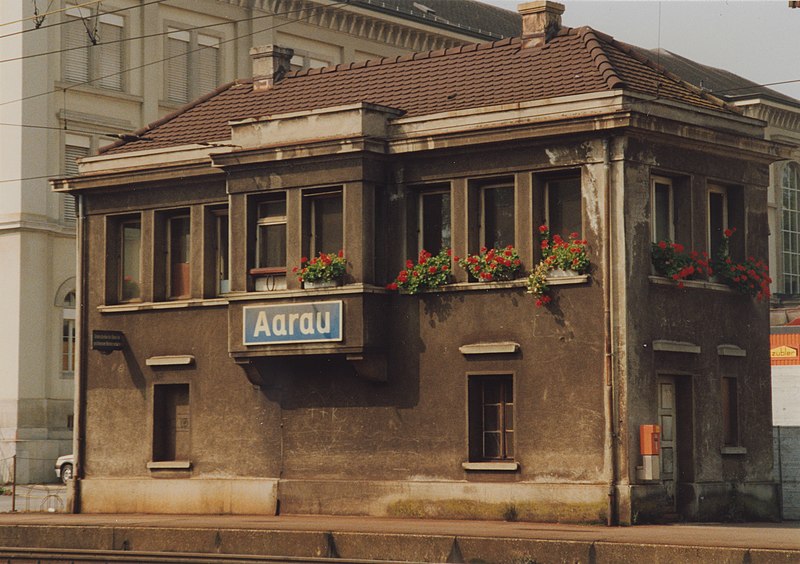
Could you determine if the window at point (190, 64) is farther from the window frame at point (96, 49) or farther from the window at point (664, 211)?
the window at point (664, 211)

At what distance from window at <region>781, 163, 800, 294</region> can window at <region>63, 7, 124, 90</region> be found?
101 ft

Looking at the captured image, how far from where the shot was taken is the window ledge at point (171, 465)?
106 ft

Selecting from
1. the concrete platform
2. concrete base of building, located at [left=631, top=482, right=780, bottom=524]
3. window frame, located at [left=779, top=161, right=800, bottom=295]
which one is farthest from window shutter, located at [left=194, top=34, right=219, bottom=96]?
concrete base of building, located at [left=631, top=482, right=780, bottom=524]

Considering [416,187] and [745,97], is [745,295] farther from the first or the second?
[745,97]

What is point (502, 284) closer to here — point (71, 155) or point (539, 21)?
point (539, 21)

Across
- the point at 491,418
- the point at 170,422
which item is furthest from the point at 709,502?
the point at 170,422

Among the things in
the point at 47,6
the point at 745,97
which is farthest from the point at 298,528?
the point at 745,97

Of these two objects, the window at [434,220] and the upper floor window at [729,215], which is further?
the upper floor window at [729,215]

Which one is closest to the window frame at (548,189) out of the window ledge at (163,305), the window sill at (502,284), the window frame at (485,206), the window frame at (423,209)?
the window frame at (485,206)

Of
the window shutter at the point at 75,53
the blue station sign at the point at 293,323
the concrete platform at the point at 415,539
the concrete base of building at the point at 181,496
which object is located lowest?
the concrete platform at the point at 415,539

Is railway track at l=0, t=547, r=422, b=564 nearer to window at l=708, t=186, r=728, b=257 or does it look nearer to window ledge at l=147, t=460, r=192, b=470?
window ledge at l=147, t=460, r=192, b=470

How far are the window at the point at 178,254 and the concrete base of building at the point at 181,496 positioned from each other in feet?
12.6

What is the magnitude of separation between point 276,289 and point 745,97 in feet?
155

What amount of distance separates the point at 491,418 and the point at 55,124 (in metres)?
29.6
